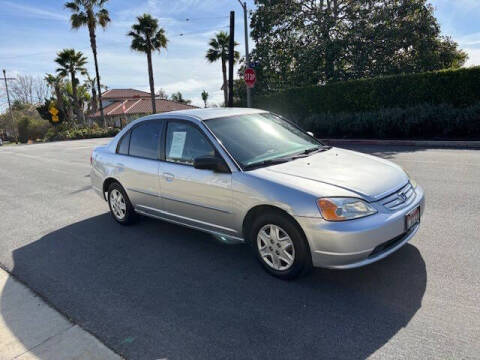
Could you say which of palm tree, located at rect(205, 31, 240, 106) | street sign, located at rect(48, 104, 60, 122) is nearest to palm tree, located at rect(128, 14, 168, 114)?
palm tree, located at rect(205, 31, 240, 106)

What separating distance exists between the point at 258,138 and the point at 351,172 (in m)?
1.18

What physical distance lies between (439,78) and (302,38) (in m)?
8.55

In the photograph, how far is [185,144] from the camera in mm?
4441

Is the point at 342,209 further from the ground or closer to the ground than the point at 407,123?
closer to the ground

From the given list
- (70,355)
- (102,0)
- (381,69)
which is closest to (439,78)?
(381,69)

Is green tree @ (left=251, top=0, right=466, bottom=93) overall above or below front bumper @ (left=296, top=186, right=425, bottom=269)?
above

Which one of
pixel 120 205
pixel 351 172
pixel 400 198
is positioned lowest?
pixel 120 205

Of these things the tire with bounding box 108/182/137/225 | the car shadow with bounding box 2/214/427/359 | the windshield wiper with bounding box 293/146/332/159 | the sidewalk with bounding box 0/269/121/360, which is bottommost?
the sidewalk with bounding box 0/269/121/360

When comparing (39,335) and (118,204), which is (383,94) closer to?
(118,204)

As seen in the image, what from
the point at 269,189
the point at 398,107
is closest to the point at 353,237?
the point at 269,189

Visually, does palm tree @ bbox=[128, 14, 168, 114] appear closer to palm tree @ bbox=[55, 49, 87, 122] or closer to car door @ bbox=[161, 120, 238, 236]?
palm tree @ bbox=[55, 49, 87, 122]

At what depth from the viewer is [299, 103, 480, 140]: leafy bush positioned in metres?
12.4

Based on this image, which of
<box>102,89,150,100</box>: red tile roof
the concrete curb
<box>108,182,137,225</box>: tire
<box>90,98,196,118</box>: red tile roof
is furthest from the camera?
<box>102,89,150,100</box>: red tile roof

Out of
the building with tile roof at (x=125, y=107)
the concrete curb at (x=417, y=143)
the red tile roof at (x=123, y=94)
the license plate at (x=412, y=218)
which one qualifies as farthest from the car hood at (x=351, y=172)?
the red tile roof at (x=123, y=94)
